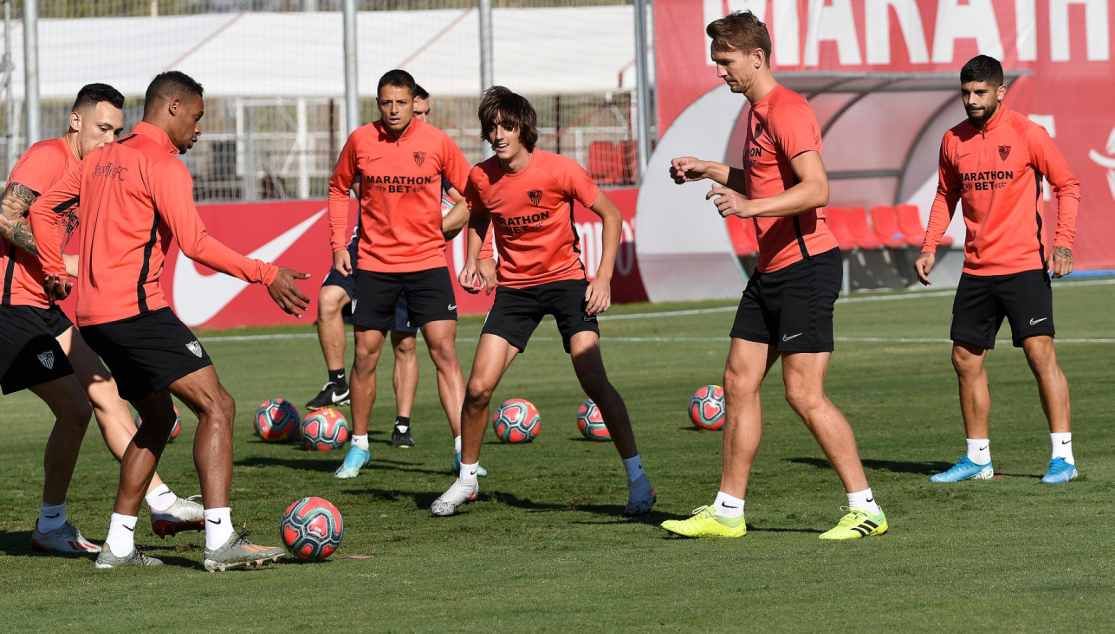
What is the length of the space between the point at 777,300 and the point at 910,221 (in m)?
20.8

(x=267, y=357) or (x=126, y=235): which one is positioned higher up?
(x=126, y=235)

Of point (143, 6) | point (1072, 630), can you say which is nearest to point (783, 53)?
point (143, 6)

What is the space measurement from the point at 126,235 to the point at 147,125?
60 cm

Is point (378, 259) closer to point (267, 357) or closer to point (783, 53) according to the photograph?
point (267, 357)

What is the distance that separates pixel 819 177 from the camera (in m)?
6.21

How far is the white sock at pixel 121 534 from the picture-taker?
6301 millimetres

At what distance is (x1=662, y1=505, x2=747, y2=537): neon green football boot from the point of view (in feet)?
21.7

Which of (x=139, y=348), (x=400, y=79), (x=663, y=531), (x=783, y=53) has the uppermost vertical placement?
(x=783, y=53)

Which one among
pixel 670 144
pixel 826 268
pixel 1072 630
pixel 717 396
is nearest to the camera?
pixel 1072 630

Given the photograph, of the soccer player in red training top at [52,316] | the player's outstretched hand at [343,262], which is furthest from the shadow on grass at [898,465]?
the soccer player in red training top at [52,316]

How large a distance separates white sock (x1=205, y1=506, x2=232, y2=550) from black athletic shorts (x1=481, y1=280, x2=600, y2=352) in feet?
6.82

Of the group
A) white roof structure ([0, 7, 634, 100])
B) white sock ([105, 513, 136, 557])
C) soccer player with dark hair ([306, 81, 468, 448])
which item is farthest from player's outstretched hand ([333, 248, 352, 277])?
white roof structure ([0, 7, 634, 100])

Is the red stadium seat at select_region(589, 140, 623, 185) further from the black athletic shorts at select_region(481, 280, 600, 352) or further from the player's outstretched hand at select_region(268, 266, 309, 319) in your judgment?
the player's outstretched hand at select_region(268, 266, 309, 319)

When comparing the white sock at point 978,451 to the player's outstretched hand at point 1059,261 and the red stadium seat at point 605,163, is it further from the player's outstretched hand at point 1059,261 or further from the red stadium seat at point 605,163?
the red stadium seat at point 605,163
